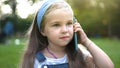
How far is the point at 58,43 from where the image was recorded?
3668mm

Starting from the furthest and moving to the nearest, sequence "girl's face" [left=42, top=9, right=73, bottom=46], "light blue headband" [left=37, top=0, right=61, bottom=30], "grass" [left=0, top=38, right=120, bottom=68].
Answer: "grass" [left=0, top=38, right=120, bottom=68]
"light blue headband" [left=37, top=0, right=61, bottom=30]
"girl's face" [left=42, top=9, right=73, bottom=46]

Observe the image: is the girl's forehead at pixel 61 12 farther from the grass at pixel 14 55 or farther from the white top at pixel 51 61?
the grass at pixel 14 55

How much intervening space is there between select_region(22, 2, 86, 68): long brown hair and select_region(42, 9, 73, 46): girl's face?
78mm

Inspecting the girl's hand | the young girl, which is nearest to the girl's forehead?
the young girl

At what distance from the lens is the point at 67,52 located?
150 inches

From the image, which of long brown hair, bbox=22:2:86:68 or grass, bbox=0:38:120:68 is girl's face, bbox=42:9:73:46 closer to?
long brown hair, bbox=22:2:86:68

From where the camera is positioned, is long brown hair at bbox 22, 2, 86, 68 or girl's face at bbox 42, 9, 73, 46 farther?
long brown hair at bbox 22, 2, 86, 68

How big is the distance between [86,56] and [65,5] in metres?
0.50

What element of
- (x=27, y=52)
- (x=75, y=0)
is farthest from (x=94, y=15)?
(x=27, y=52)

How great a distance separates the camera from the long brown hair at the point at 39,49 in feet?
12.4

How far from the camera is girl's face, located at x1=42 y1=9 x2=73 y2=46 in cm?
359

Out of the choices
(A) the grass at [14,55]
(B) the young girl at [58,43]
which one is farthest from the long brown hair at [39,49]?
(A) the grass at [14,55]

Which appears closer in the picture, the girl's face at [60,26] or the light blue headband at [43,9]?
the girl's face at [60,26]

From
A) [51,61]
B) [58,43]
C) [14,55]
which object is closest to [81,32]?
[58,43]
